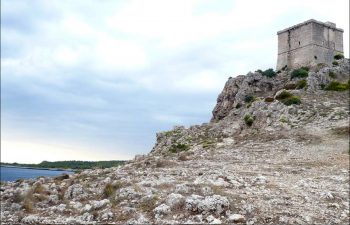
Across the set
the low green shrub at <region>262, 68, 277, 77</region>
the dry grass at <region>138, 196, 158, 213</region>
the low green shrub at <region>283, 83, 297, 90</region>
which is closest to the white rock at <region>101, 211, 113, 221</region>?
the dry grass at <region>138, 196, 158, 213</region>

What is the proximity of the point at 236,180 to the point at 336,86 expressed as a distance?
26514 mm

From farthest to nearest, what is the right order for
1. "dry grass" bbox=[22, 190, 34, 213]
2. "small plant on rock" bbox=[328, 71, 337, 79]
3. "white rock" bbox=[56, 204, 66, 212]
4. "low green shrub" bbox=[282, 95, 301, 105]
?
"small plant on rock" bbox=[328, 71, 337, 79] → "low green shrub" bbox=[282, 95, 301, 105] → "dry grass" bbox=[22, 190, 34, 213] → "white rock" bbox=[56, 204, 66, 212]

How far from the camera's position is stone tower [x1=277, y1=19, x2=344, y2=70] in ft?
167

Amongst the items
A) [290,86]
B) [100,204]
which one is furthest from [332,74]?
[100,204]

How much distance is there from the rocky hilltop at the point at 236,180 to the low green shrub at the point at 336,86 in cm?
15

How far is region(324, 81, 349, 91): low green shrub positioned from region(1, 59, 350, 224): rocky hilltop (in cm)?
15

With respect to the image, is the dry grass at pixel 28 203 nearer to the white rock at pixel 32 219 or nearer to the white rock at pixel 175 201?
the white rock at pixel 32 219

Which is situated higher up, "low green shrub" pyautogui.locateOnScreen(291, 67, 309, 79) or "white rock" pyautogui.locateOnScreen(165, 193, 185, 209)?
"low green shrub" pyautogui.locateOnScreen(291, 67, 309, 79)

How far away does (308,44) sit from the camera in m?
51.1

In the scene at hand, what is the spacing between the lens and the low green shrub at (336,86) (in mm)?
39969

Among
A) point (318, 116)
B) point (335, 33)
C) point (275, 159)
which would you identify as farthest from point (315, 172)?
point (335, 33)

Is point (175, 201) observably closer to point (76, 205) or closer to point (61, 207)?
point (76, 205)

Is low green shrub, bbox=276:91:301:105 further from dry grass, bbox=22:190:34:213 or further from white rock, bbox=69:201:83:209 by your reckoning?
dry grass, bbox=22:190:34:213

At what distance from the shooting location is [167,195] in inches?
640
